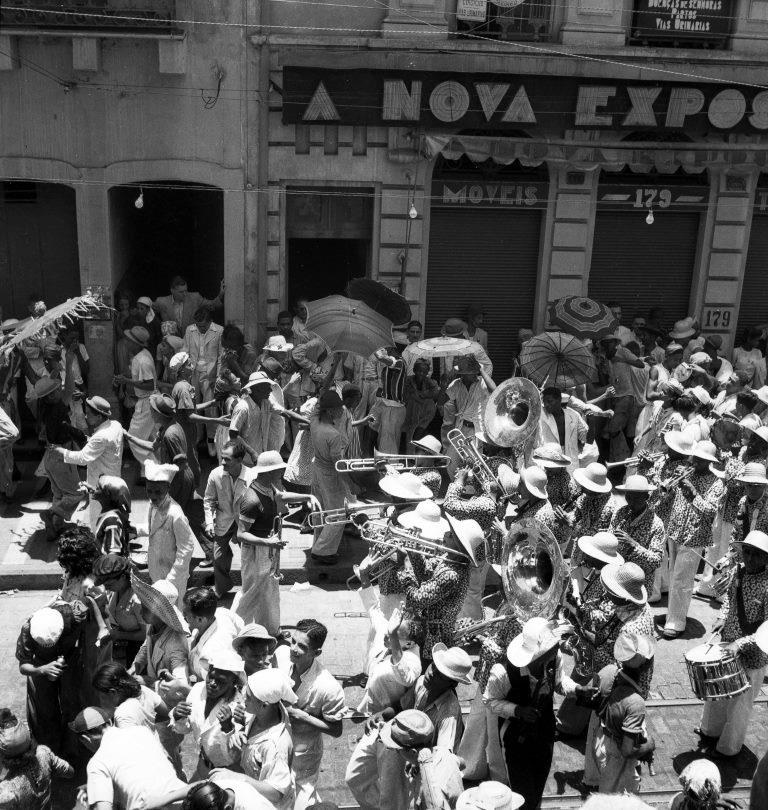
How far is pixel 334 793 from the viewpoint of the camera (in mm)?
6980

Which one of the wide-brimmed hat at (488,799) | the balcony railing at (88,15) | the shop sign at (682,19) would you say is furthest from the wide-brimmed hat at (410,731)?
the shop sign at (682,19)

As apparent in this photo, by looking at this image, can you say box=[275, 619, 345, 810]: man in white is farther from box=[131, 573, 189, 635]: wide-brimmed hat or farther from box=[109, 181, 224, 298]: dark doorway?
box=[109, 181, 224, 298]: dark doorway

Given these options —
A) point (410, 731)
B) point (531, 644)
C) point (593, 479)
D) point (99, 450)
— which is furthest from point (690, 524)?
point (99, 450)

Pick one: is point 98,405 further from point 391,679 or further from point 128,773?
point 128,773

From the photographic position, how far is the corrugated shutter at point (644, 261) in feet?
53.7

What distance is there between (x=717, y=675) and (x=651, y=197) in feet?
35.7

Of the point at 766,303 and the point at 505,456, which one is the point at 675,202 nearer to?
the point at 766,303

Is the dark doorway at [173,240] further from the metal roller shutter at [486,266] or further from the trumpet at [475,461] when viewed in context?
the trumpet at [475,461]

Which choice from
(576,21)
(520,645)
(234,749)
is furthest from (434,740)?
(576,21)

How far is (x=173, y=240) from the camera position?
17484mm

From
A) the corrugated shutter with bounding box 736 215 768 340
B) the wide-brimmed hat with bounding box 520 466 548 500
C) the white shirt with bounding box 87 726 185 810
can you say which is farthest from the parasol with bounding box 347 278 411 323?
the white shirt with bounding box 87 726 185 810

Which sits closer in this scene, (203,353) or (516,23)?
(203,353)

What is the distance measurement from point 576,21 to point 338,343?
6.74 meters

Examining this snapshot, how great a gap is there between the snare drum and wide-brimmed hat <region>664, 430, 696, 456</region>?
8.50ft
